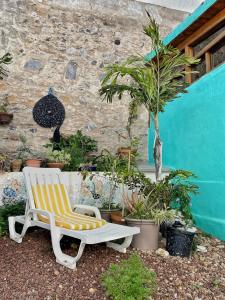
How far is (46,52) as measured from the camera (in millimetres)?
6926

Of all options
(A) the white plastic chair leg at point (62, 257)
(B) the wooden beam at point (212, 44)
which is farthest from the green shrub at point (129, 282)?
(B) the wooden beam at point (212, 44)

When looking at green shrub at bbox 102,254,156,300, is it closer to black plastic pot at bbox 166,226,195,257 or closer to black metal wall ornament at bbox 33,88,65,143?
black plastic pot at bbox 166,226,195,257

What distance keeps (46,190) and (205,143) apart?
245 centimetres

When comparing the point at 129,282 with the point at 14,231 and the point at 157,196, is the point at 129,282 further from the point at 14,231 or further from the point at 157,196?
the point at 14,231

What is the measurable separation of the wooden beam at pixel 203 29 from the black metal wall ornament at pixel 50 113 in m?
2.81

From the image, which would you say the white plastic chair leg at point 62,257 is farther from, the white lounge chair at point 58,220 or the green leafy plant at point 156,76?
the green leafy plant at point 156,76

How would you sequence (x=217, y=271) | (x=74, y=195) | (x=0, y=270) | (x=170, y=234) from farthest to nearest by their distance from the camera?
(x=74, y=195) → (x=170, y=234) → (x=217, y=271) → (x=0, y=270)

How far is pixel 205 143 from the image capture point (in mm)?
4809

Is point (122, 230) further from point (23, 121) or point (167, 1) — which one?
point (167, 1)

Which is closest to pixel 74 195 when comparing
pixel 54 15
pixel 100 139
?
pixel 100 139

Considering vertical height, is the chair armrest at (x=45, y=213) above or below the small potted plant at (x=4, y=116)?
below

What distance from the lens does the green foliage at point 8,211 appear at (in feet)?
13.6

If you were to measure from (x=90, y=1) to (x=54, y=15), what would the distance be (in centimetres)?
94

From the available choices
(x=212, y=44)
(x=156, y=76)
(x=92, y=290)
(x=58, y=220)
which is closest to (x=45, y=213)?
(x=58, y=220)
